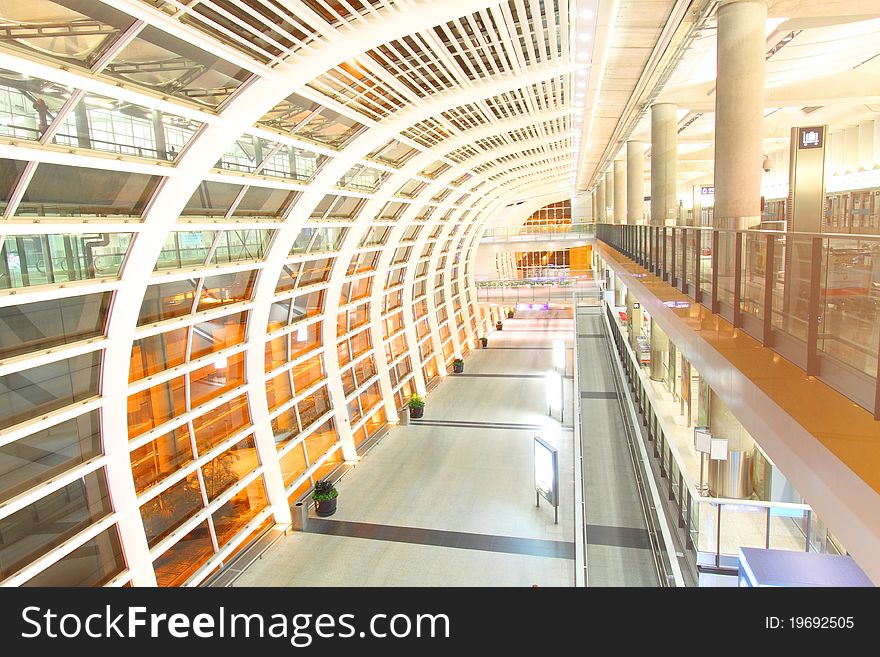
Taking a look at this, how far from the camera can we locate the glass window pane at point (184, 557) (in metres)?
11.4

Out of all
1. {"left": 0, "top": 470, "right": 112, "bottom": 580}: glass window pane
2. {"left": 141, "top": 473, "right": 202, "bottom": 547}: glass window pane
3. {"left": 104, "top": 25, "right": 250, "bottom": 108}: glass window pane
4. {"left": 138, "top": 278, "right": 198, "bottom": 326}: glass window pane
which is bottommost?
{"left": 141, "top": 473, "right": 202, "bottom": 547}: glass window pane

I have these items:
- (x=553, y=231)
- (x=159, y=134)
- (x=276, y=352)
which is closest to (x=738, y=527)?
(x=159, y=134)

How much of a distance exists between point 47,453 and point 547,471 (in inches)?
380

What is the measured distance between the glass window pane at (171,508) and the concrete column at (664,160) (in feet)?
50.3

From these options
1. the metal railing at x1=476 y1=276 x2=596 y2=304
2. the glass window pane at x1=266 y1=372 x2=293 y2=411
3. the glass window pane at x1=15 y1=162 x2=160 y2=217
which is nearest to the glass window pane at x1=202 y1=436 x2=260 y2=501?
the glass window pane at x1=266 y1=372 x2=293 y2=411

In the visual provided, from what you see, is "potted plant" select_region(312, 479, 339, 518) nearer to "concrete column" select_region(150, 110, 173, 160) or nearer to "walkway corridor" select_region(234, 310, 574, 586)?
"walkway corridor" select_region(234, 310, 574, 586)

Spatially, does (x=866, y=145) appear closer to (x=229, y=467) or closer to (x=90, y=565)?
(x=229, y=467)

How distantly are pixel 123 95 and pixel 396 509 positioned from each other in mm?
11274

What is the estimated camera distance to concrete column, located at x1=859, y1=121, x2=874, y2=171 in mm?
24891

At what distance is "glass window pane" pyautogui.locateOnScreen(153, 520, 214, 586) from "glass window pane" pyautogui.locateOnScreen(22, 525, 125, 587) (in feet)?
4.14

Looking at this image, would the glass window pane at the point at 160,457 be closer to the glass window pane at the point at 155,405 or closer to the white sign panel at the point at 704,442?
the glass window pane at the point at 155,405

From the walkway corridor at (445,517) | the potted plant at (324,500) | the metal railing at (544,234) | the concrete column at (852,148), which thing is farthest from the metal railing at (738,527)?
the metal railing at (544,234)
